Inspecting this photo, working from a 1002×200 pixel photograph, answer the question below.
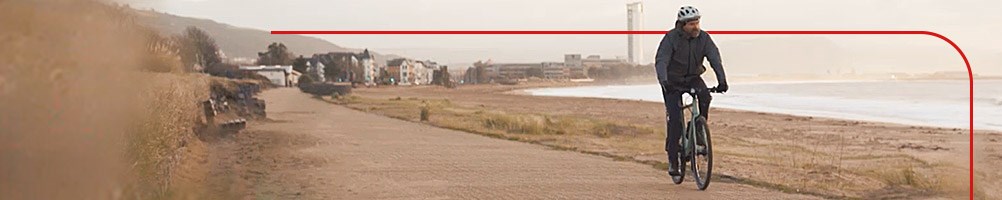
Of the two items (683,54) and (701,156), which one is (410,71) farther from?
(683,54)

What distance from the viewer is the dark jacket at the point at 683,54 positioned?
545 centimetres

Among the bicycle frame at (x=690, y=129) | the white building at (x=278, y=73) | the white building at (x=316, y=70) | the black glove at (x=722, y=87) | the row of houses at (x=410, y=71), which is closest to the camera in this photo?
the black glove at (x=722, y=87)

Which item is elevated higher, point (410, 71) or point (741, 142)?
point (410, 71)

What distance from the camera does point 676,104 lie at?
612 centimetres

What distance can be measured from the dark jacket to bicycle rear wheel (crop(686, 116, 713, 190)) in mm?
703

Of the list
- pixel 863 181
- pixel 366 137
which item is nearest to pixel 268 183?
pixel 366 137

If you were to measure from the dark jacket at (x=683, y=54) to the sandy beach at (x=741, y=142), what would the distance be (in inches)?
89.4

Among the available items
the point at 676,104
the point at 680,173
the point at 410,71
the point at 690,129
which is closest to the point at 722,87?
the point at 676,104

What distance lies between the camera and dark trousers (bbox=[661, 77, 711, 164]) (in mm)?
5706

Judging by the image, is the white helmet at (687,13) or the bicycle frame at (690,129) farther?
the bicycle frame at (690,129)

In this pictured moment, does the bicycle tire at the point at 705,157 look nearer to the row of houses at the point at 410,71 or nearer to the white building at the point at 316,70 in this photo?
the row of houses at the point at 410,71

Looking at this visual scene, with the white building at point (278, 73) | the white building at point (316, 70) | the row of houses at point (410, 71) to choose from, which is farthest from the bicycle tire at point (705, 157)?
the white building at point (278, 73)

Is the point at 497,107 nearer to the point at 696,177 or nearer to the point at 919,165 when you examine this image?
the point at 696,177

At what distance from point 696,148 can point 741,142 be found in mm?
5284
